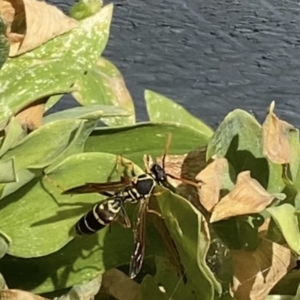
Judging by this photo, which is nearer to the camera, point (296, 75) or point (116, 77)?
point (116, 77)

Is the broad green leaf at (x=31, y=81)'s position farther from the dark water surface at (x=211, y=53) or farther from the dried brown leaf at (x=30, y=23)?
the dark water surface at (x=211, y=53)

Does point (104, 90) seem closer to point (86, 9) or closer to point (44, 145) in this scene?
point (86, 9)

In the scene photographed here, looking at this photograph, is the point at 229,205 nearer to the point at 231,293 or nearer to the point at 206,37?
the point at 231,293

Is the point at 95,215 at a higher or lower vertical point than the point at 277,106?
higher

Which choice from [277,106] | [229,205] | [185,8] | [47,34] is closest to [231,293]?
[229,205]

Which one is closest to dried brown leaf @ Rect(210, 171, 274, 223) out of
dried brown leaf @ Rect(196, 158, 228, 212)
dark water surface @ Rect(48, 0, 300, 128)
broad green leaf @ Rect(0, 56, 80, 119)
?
dried brown leaf @ Rect(196, 158, 228, 212)

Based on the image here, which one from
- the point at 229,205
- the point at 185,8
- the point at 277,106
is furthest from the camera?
the point at 185,8
